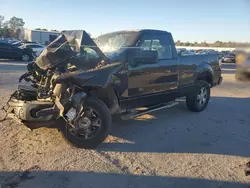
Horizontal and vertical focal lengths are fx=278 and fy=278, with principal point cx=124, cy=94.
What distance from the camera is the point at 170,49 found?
6.29m

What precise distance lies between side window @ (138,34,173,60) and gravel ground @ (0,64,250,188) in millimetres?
1501

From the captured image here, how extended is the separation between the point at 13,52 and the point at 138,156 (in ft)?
59.7

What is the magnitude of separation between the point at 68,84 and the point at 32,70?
4.96 ft

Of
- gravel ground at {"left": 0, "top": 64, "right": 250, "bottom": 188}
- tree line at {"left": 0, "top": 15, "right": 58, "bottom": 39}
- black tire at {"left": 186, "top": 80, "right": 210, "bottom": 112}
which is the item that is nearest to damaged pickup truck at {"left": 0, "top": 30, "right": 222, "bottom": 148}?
gravel ground at {"left": 0, "top": 64, "right": 250, "bottom": 188}

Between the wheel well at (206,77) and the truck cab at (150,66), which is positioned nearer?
the truck cab at (150,66)

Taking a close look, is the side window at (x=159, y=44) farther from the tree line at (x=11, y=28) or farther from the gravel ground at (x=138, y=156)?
the tree line at (x=11, y=28)

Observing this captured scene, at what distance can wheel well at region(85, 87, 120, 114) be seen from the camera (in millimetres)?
4844

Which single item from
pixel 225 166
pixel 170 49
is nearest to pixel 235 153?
pixel 225 166

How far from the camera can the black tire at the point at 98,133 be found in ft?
14.6

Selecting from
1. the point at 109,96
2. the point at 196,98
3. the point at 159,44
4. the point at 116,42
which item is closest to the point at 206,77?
the point at 196,98

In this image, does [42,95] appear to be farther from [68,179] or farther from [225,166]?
[225,166]

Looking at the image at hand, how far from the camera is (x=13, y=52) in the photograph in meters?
20.1

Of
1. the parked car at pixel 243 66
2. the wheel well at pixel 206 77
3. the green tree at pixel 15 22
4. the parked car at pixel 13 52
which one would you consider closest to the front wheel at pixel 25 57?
the parked car at pixel 13 52

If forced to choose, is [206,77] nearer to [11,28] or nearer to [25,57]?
[25,57]
